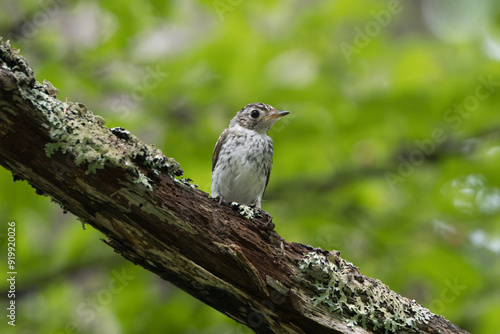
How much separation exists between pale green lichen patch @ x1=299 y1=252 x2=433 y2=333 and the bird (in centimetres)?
223

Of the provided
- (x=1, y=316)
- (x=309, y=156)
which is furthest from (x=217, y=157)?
(x=1, y=316)

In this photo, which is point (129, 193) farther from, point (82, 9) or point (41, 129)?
point (82, 9)

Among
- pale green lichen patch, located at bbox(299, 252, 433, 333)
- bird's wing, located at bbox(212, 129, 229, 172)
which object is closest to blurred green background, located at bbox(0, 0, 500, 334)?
bird's wing, located at bbox(212, 129, 229, 172)

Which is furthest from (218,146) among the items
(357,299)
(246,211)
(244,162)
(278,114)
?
(357,299)

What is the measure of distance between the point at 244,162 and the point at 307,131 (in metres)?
0.74

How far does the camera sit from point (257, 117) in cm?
588

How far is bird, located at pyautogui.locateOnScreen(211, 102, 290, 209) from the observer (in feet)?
17.7

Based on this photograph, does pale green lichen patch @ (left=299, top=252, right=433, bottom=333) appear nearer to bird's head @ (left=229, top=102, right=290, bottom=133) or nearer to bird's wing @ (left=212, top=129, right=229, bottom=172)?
bird's wing @ (left=212, top=129, right=229, bottom=172)

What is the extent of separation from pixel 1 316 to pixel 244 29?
13.1 ft

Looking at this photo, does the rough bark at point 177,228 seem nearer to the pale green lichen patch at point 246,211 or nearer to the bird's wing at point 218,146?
the pale green lichen patch at point 246,211

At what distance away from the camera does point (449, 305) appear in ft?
18.6

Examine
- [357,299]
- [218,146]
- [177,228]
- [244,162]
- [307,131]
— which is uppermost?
[307,131]

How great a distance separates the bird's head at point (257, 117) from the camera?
5789 millimetres

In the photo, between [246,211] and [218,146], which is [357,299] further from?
[218,146]
